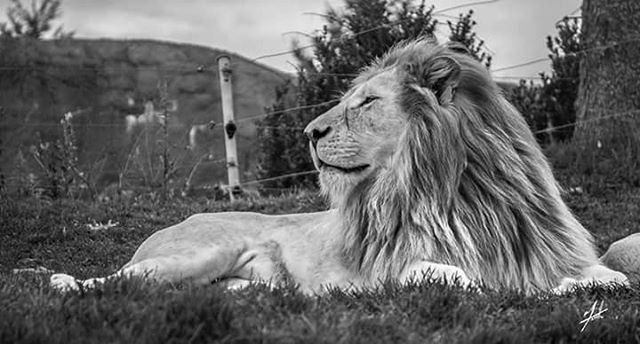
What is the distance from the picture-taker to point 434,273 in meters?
3.98

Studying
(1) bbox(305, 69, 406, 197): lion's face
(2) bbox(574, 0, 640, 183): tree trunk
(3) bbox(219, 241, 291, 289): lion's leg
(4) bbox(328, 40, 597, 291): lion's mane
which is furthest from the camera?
(2) bbox(574, 0, 640, 183): tree trunk

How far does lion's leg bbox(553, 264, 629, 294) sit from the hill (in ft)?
34.3

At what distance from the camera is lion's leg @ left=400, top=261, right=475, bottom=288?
148 inches

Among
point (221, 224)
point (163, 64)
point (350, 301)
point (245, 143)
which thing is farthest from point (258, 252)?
point (163, 64)

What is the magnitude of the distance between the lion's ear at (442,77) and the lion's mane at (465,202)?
27 mm

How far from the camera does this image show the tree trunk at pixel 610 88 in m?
8.75

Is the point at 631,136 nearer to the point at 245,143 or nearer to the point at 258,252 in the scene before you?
the point at 258,252

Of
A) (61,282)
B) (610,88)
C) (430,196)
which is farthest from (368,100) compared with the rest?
(610,88)

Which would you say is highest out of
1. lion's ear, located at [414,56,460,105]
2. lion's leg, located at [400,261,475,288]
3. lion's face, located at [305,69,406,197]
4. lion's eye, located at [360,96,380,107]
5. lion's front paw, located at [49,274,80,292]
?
lion's ear, located at [414,56,460,105]

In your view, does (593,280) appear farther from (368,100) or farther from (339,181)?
(368,100)

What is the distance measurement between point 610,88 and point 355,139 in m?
5.42

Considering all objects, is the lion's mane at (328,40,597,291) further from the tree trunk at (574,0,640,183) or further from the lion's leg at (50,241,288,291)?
the tree trunk at (574,0,640,183)

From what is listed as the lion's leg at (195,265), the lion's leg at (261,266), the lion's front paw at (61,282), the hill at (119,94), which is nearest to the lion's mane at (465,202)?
the lion's leg at (261,266)

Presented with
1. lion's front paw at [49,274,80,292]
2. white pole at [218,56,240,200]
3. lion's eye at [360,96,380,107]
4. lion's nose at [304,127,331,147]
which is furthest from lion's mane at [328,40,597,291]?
white pole at [218,56,240,200]
